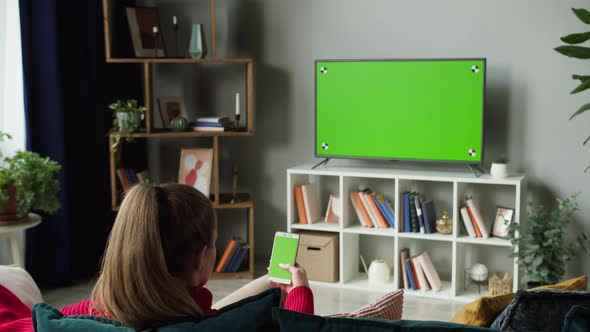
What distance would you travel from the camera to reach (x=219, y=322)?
4.98 feet

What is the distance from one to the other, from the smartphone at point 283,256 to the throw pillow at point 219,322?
80 centimetres

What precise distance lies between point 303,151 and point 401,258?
106cm

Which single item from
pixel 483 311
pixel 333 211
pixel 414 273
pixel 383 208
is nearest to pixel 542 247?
pixel 414 273

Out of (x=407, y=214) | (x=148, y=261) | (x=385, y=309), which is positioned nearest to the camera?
(x=148, y=261)

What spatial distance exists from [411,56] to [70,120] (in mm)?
2251

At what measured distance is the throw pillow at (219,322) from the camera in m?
1.52

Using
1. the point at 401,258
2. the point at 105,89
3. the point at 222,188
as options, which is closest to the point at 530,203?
the point at 401,258

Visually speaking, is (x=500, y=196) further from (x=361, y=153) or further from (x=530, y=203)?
(x=361, y=153)

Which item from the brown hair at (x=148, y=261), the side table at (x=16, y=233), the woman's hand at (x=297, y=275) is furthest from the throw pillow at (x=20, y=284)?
the side table at (x=16, y=233)

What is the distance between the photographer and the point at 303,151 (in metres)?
4.95

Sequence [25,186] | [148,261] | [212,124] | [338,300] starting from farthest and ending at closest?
[212,124]
[338,300]
[25,186]
[148,261]

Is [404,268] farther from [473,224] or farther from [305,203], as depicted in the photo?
[305,203]

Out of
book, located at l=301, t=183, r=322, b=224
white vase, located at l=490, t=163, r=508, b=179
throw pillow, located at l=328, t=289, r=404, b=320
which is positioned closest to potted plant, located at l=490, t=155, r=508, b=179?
white vase, located at l=490, t=163, r=508, b=179

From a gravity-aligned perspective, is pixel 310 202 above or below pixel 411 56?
below
